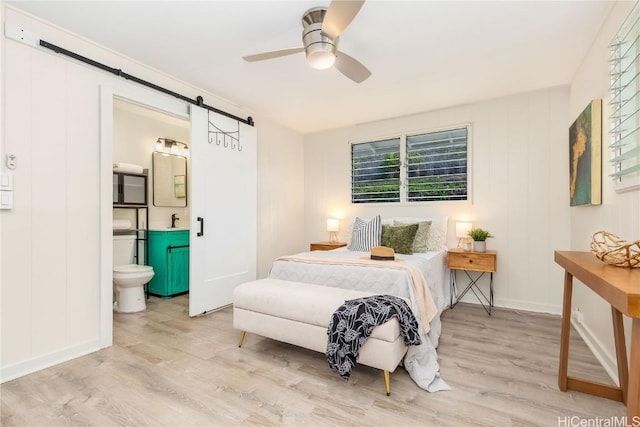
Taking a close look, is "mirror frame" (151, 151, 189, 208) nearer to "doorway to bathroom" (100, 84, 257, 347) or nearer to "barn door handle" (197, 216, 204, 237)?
"doorway to bathroom" (100, 84, 257, 347)

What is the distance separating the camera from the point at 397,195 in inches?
174

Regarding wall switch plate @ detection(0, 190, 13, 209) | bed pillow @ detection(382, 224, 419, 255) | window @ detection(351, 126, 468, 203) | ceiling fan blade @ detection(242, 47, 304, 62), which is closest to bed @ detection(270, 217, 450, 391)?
bed pillow @ detection(382, 224, 419, 255)

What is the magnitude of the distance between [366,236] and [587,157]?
217 centimetres

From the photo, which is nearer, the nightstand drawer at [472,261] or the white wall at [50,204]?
the white wall at [50,204]

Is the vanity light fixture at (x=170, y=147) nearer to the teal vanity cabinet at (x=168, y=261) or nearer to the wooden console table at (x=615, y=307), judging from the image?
the teal vanity cabinet at (x=168, y=261)

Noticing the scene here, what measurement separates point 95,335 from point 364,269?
2291 mm

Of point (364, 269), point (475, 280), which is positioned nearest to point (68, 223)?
point (364, 269)

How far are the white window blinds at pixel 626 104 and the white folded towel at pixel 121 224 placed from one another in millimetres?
4904

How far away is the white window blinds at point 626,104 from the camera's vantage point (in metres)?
1.72

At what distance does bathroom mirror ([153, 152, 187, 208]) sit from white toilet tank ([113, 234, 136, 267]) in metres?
0.64

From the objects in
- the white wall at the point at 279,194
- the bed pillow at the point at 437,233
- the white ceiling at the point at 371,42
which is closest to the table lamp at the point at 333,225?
the white wall at the point at 279,194

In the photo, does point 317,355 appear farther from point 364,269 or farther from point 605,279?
point 605,279

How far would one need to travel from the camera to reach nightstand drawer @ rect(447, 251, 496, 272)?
11.0 ft

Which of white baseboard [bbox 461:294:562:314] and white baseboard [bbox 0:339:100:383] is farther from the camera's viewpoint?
white baseboard [bbox 461:294:562:314]
